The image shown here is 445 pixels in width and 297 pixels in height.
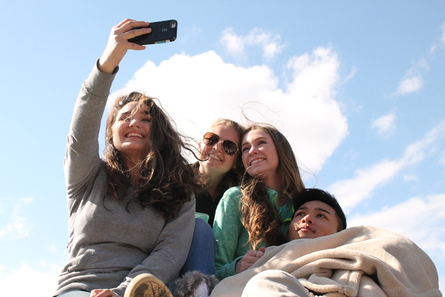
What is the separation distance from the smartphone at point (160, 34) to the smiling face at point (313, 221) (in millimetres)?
1904

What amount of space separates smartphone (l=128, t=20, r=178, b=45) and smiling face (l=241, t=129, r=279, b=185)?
1964 millimetres

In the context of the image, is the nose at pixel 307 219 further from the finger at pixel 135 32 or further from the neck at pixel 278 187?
Result: the finger at pixel 135 32

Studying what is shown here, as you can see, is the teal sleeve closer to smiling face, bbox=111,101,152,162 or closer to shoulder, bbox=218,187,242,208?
shoulder, bbox=218,187,242,208

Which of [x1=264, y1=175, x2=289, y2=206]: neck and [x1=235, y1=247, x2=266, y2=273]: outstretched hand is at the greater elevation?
Answer: [x1=264, y1=175, x2=289, y2=206]: neck

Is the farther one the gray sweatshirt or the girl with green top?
the girl with green top

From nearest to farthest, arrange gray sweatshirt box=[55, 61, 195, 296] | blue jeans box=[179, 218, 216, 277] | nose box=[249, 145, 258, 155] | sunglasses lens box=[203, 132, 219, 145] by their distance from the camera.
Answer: gray sweatshirt box=[55, 61, 195, 296]
blue jeans box=[179, 218, 216, 277]
nose box=[249, 145, 258, 155]
sunglasses lens box=[203, 132, 219, 145]

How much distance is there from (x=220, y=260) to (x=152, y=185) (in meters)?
0.90

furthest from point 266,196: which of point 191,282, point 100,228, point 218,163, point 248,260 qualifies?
point 100,228

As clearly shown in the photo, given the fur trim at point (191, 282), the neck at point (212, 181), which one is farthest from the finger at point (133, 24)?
the neck at point (212, 181)

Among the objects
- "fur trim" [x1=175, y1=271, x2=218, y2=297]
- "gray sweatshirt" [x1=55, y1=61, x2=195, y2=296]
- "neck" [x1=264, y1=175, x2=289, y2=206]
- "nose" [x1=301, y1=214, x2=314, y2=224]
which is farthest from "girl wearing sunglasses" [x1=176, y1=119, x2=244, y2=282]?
"fur trim" [x1=175, y1=271, x2=218, y2=297]

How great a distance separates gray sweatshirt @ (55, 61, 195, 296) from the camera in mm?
3553

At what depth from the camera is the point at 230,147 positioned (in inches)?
218

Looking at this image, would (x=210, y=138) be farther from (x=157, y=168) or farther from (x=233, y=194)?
(x=157, y=168)

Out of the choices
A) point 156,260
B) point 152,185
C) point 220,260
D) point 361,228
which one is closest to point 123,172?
point 152,185
